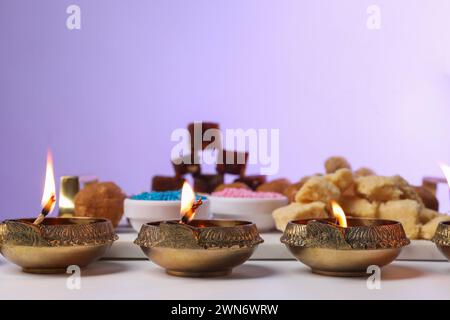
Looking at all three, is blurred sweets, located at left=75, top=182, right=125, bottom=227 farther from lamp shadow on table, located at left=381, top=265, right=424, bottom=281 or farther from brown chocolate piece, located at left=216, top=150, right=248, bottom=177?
lamp shadow on table, located at left=381, top=265, right=424, bottom=281

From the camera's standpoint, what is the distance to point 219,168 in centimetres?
174

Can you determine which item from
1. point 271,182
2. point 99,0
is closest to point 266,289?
point 271,182

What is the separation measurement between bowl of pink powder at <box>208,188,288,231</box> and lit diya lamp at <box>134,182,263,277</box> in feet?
1.40

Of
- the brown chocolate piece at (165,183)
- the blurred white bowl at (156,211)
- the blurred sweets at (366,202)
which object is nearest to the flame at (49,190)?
the blurred white bowl at (156,211)

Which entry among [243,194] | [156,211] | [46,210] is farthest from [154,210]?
[46,210]

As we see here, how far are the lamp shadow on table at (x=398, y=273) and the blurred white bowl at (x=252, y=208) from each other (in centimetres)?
37

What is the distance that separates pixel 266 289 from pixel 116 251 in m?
0.31

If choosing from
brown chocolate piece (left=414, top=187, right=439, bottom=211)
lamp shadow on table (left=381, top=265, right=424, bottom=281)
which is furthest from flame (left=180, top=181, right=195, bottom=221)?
brown chocolate piece (left=414, top=187, right=439, bottom=211)

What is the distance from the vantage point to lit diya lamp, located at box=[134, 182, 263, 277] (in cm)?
85

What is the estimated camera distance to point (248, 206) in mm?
1345

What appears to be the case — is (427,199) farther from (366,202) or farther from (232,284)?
(232,284)

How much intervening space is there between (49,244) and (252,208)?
0.54m

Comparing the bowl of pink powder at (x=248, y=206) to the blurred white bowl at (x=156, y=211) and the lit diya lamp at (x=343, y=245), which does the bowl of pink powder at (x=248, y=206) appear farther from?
the lit diya lamp at (x=343, y=245)
